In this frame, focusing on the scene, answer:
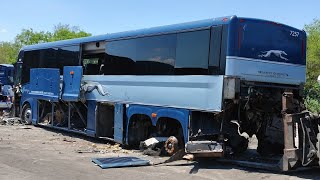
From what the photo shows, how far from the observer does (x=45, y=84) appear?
1570 cm

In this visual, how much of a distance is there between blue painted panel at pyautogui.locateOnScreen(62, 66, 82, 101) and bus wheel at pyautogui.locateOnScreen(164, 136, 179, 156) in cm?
436

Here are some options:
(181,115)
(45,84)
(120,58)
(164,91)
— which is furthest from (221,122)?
(45,84)

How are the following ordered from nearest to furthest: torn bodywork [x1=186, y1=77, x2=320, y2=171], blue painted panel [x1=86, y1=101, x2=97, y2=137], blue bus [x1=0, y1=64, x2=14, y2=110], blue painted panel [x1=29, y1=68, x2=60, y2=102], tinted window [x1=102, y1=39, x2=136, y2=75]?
torn bodywork [x1=186, y1=77, x2=320, y2=171] < tinted window [x1=102, y1=39, x2=136, y2=75] < blue painted panel [x1=86, y1=101, x2=97, y2=137] < blue painted panel [x1=29, y1=68, x2=60, y2=102] < blue bus [x1=0, y1=64, x2=14, y2=110]

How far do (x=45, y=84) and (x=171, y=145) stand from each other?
6.94m

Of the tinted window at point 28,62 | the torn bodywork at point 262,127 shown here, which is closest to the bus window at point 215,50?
the torn bodywork at point 262,127

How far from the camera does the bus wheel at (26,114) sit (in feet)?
57.6

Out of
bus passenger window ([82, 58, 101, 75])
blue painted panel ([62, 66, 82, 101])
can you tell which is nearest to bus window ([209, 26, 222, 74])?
bus passenger window ([82, 58, 101, 75])

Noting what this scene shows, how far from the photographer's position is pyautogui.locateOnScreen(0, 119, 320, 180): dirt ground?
8.41 m

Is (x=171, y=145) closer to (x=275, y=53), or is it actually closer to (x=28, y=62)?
(x=275, y=53)

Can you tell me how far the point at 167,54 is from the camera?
35.1 feet

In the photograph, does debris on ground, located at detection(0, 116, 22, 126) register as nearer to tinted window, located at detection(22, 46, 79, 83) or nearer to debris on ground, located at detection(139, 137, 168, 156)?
tinted window, located at detection(22, 46, 79, 83)

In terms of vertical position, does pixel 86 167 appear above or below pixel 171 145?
below

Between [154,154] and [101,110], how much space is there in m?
3.14

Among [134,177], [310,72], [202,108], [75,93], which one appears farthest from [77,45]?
[310,72]
